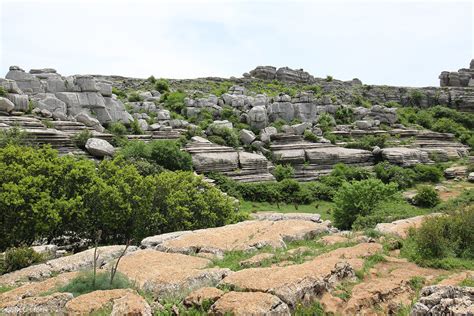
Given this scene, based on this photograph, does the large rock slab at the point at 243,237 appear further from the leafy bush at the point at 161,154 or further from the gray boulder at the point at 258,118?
the gray boulder at the point at 258,118

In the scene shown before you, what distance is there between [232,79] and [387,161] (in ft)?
132

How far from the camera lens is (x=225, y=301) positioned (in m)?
6.46

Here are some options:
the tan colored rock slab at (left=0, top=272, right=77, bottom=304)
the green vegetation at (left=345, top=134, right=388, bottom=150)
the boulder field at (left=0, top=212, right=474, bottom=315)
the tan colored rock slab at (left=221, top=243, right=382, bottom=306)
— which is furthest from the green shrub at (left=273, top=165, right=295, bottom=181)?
the tan colored rock slab at (left=0, top=272, right=77, bottom=304)

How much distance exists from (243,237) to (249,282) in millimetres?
4862

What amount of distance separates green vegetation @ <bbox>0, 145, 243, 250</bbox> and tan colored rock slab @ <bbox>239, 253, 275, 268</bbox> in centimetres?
683

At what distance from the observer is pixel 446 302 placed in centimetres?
571

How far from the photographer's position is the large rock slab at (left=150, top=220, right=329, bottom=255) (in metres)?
10.9

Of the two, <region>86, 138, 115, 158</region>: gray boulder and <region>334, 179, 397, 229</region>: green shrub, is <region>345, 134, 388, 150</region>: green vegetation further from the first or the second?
<region>86, 138, 115, 158</region>: gray boulder

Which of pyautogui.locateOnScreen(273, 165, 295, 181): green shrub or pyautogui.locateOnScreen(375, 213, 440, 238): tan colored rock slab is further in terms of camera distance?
pyautogui.locateOnScreen(273, 165, 295, 181): green shrub

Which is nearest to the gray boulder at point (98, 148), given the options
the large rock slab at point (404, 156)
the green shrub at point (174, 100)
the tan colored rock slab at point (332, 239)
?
the tan colored rock slab at point (332, 239)

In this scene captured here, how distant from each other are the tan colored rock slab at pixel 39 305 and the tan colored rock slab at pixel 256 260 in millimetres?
3782

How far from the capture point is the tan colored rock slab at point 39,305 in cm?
637

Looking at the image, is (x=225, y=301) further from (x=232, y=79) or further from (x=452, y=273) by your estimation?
(x=232, y=79)

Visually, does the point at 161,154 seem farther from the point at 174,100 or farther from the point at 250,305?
the point at 250,305
